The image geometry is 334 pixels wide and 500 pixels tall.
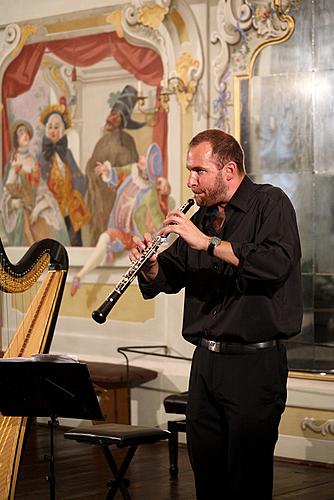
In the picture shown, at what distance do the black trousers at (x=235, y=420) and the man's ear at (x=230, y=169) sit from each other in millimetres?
653

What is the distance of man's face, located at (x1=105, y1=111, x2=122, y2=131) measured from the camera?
25.4 feet

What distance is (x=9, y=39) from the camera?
27.4 feet

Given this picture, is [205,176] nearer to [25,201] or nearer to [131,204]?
[131,204]

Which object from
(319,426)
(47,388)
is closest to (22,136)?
(319,426)

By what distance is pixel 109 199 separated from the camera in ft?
25.5

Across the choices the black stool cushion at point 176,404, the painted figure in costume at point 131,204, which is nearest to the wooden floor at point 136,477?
the black stool cushion at point 176,404

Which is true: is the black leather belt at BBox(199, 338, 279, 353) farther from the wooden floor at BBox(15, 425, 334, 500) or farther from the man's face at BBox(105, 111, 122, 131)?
the man's face at BBox(105, 111, 122, 131)

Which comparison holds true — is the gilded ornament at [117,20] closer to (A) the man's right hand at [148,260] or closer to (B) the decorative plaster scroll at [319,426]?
(B) the decorative plaster scroll at [319,426]

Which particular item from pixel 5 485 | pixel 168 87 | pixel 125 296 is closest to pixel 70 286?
pixel 125 296

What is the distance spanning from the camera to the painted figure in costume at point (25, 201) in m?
8.13

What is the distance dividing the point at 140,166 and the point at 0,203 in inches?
56.9

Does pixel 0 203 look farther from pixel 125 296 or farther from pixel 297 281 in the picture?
pixel 297 281

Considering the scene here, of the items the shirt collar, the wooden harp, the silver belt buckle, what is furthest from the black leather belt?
the wooden harp

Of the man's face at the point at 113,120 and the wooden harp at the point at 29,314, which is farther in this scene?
the man's face at the point at 113,120
